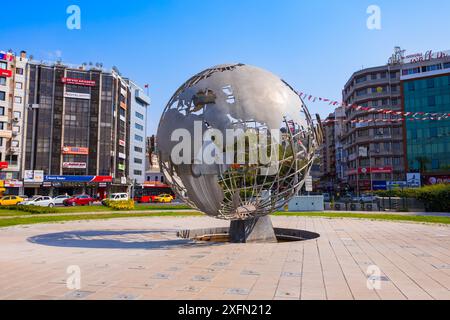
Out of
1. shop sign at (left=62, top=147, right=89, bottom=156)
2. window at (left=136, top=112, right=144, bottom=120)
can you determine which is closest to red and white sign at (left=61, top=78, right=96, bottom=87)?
shop sign at (left=62, top=147, right=89, bottom=156)

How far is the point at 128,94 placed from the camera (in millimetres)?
78062

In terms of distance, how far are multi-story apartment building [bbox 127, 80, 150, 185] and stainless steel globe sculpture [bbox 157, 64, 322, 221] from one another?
66.8 metres

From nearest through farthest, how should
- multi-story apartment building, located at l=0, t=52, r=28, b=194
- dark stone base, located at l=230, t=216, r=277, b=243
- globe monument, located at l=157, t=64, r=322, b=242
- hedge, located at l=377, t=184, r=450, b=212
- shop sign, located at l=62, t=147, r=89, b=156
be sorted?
globe monument, located at l=157, t=64, r=322, b=242 → dark stone base, located at l=230, t=216, r=277, b=243 → hedge, located at l=377, t=184, r=450, b=212 → multi-story apartment building, located at l=0, t=52, r=28, b=194 → shop sign, located at l=62, t=147, r=89, b=156

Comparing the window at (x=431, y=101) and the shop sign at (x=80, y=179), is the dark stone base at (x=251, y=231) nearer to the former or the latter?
the shop sign at (x=80, y=179)

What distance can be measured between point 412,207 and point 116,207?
29354 millimetres

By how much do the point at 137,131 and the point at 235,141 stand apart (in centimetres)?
7565

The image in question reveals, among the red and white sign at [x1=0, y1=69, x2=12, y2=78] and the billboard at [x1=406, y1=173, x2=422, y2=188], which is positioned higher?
the red and white sign at [x1=0, y1=69, x2=12, y2=78]

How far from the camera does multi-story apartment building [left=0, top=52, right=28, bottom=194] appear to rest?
190ft

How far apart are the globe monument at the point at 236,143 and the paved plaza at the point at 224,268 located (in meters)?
1.76

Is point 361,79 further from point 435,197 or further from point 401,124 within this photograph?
point 435,197

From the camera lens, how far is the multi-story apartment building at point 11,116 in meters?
57.9

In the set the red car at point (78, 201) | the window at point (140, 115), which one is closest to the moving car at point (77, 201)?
the red car at point (78, 201)

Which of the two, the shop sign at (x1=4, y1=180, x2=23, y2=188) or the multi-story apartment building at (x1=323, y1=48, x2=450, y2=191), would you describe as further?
the multi-story apartment building at (x1=323, y1=48, x2=450, y2=191)

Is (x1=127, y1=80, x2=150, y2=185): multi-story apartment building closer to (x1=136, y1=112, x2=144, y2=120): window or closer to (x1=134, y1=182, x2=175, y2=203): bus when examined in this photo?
(x1=136, y1=112, x2=144, y2=120): window
